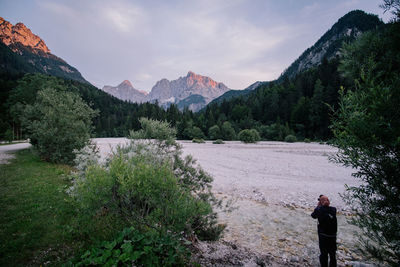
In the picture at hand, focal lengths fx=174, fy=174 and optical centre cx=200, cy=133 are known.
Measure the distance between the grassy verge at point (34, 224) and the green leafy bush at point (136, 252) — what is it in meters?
1.83

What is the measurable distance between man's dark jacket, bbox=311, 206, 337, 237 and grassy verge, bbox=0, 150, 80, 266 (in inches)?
277

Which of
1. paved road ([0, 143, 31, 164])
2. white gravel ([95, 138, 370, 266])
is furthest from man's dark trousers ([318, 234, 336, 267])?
paved road ([0, 143, 31, 164])

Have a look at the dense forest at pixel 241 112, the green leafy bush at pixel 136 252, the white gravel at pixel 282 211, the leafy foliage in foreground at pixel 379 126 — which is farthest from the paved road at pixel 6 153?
the leafy foliage in foreground at pixel 379 126

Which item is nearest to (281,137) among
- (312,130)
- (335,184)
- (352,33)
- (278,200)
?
(312,130)

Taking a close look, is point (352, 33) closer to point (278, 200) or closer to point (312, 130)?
point (312, 130)

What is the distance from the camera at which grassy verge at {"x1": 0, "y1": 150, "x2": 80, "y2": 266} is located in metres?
4.48

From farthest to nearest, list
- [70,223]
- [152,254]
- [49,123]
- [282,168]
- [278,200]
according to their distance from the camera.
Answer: [282,168], [49,123], [278,200], [70,223], [152,254]

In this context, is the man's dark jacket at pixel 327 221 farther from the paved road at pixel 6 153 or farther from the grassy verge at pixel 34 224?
the paved road at pixel 6 153

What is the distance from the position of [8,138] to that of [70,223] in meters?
52.8

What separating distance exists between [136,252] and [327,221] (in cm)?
515

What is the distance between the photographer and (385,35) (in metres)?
3.90

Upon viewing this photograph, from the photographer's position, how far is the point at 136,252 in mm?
3348

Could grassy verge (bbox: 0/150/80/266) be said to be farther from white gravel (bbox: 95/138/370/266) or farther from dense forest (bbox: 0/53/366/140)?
dense forest (bbox: 0/53/366/140)

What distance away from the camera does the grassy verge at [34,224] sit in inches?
177
